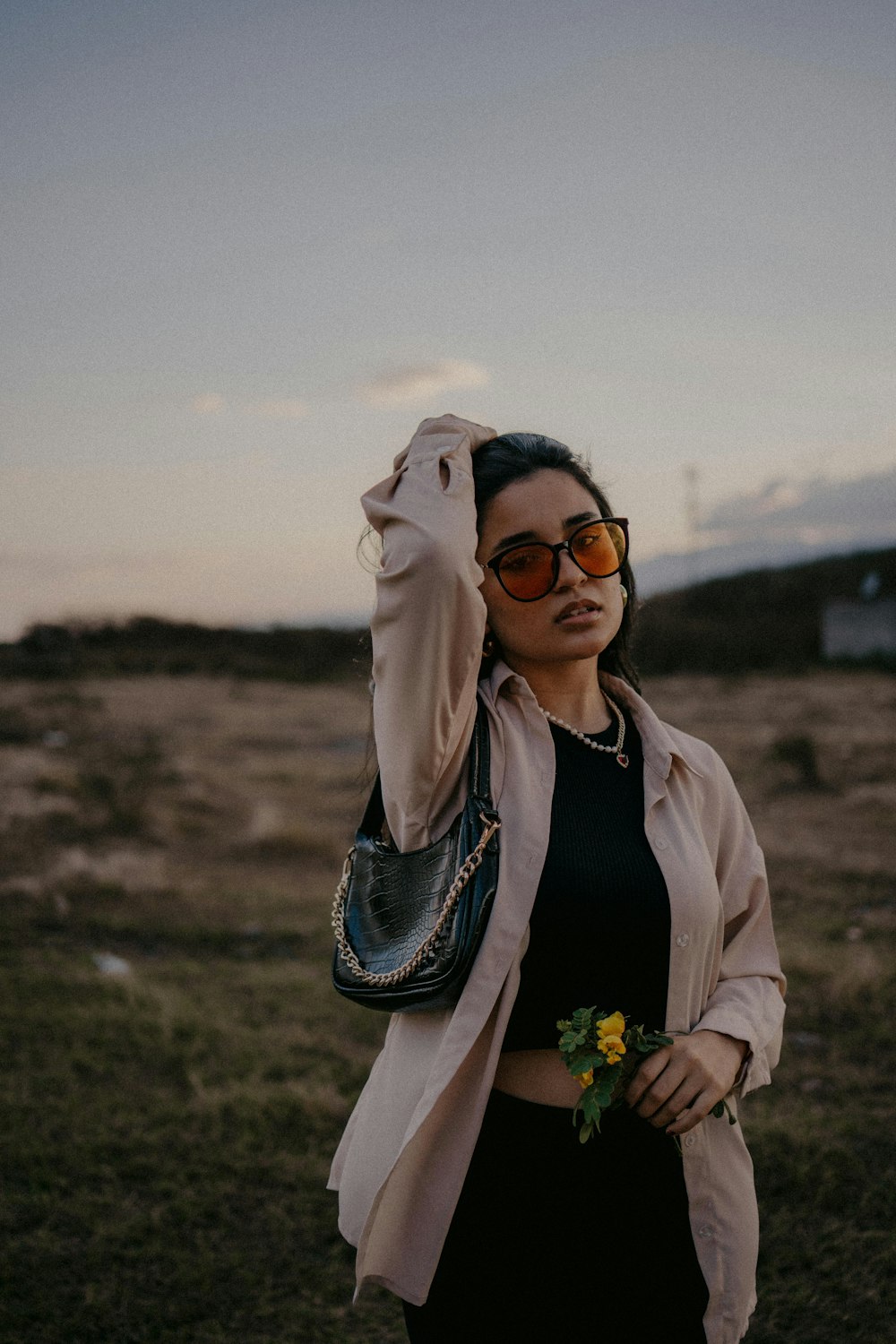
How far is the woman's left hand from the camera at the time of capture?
64.7 inches

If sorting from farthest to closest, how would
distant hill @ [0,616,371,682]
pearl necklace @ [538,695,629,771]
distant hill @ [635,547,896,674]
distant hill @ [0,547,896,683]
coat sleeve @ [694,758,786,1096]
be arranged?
distant hill @ [635,547,896,674]
distant hill @ [0,547,896,683]
distant hill @ [0,616,371,682]
pearl necklace @ [538,695,629,771]
coat sleeve @ [694,758,786,1096]

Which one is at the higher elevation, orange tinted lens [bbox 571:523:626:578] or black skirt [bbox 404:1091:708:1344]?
orange tinted lens [bbox 571:523:626:578]

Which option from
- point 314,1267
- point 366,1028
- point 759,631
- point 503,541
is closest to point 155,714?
point 366,1028

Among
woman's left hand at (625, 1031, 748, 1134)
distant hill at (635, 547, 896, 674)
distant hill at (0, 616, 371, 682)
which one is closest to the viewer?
woman's left hand at (625, 1031, 748, 1134)

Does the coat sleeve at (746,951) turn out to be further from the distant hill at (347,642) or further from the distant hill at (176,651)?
the distant hill at (176,651)

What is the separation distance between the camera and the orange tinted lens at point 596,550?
1884mm

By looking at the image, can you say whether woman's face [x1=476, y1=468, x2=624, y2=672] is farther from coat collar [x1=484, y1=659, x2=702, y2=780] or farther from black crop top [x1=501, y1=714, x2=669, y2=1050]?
black crop top [x1=501, y1=714, x2=669, y2=1050]

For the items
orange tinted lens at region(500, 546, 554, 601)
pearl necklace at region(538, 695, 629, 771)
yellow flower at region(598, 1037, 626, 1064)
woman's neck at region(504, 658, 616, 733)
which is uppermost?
orange tinted lens at region(500, 546, 554, 601)

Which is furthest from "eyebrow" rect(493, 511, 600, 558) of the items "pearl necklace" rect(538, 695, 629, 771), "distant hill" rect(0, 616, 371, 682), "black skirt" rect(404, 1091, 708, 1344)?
"distant hill" rect(0, 616, 371, 682)

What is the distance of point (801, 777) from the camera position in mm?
10906

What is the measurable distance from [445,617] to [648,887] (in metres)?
0.58

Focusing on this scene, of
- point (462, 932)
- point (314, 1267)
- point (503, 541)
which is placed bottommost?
point (314, 1267)

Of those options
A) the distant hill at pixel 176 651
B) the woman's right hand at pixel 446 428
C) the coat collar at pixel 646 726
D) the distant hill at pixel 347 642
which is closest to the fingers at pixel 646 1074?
the coat collar at pixel 646 726

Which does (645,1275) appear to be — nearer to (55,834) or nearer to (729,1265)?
(729,1265)
